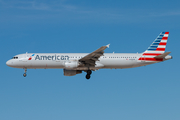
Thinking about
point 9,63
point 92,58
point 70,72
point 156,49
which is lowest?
point 70,72

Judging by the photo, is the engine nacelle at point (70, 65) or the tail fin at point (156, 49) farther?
the tail fin at point (156, 49)

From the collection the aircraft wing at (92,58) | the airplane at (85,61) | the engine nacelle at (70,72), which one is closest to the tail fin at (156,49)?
the airplane at (85,61)

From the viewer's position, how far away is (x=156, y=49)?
56906 millimetres

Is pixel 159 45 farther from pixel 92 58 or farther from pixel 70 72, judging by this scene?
pixel 70 72

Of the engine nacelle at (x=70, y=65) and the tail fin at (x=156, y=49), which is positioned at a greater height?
the tail fin at (x=156, y=49)

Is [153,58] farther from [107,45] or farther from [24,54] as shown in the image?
[24,54]

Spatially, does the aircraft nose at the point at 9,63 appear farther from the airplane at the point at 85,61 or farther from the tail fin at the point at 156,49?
the tail fin at the point at 156,49

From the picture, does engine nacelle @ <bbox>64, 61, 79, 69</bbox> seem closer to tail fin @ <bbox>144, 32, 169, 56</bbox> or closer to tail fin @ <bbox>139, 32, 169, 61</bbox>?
tail fin @ <bbox>139, 32, 169, 61</bbox>

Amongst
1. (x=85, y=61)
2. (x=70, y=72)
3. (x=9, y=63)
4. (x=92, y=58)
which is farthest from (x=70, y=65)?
(x=9, y=63)

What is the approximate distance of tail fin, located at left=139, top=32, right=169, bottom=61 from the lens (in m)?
55.3

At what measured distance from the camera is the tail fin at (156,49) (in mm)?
55281

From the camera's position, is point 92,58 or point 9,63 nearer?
point 92,58

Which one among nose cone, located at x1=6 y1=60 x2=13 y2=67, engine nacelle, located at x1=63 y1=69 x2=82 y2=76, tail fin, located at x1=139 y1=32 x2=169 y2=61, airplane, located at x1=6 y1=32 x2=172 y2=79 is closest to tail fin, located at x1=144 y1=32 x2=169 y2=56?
tail fin, located at x1=139 y1=32 x2=169 y2=61

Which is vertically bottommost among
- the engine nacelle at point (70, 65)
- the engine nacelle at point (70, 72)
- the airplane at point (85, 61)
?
the engine nacelle at point (70, 72)
